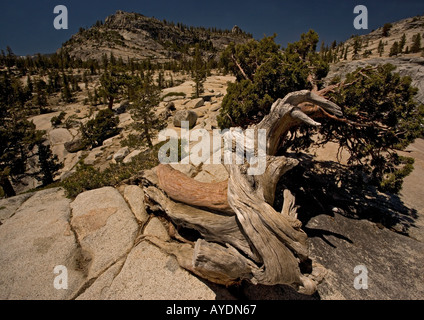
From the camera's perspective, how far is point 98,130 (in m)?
25.4

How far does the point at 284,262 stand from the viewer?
4.21m

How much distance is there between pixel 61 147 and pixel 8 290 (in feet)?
96.0

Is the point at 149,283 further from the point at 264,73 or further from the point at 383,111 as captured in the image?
the point at 383,111

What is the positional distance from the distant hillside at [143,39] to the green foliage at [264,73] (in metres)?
101

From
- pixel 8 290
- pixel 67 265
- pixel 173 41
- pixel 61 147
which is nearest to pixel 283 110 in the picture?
pixel 67 265

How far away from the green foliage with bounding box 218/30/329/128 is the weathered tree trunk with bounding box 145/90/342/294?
164 centimetres

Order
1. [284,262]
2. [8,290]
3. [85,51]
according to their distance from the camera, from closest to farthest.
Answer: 1. [284,262]
2. [8,290]
3. [85,51]

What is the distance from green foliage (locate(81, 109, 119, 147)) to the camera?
25.2 meters

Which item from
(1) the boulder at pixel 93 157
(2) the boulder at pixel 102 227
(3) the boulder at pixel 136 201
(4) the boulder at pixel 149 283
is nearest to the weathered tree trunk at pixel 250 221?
(4) the boulder at pixel 149 283

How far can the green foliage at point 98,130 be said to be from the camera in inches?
994
